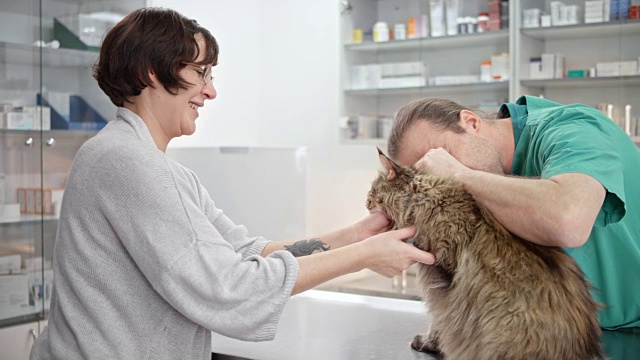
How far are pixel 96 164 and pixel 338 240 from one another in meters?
0.81

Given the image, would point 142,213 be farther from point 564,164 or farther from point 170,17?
point 564,164

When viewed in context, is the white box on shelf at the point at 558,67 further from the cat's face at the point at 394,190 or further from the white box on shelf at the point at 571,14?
the cat's face at the point at 394,190

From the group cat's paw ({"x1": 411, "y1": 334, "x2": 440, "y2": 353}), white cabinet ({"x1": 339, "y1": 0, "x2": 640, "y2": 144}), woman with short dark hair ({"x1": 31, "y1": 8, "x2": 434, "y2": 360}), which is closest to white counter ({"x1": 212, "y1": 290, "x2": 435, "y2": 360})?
cat's paw ({"x1": 411, "y1": 334, "x2": 440, "y2": 353})

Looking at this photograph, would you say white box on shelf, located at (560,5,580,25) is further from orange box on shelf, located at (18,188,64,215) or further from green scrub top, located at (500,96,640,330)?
orange box on shelf, located at (18,188,64,215)

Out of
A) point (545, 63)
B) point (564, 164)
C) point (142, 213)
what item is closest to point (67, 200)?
point (142, 213)

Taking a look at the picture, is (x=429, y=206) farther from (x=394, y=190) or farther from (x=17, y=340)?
(x=17, y=340)

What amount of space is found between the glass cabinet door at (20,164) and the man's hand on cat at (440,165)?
3177 mm

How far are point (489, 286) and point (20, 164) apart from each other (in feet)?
11.3

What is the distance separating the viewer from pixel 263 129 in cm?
615

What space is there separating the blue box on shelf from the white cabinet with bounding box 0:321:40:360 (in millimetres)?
1243

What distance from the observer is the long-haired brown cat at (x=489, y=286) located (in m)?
1.27

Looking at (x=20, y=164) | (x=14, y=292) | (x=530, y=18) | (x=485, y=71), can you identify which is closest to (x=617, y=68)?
(x=530, y=18)

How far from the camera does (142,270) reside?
1429 mm

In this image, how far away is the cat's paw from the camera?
66.3 inches
